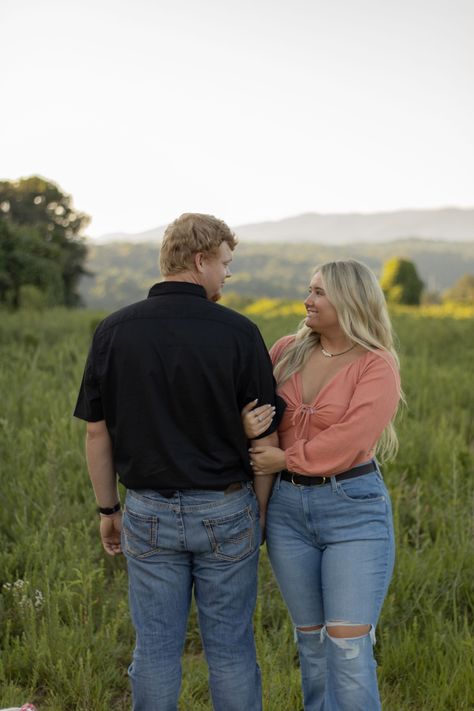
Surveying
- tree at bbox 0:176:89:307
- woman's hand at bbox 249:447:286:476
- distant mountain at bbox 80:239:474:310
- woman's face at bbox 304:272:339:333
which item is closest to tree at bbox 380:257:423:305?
tree at bbox 0:176:89:307

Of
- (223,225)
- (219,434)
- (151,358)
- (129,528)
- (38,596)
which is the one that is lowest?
(38,596)

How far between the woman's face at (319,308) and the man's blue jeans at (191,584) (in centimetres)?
67

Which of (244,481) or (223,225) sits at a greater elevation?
(223,225)

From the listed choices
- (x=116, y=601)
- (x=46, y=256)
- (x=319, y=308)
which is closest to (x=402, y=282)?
(x=46, y=256)

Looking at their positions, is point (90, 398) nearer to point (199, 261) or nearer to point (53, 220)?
point (199, 261)

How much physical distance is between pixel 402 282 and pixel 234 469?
38.2 metres

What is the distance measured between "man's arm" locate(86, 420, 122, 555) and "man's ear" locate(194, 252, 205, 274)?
66 centimetres

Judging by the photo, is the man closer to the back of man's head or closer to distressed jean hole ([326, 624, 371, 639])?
the back of man's head

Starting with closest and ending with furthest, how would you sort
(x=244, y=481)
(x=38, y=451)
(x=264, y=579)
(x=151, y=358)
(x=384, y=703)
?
(x=151, y=358)
(x=244, y=481)
(x=384, y=703)
(x=264, y=579)
(x=38, y=451)

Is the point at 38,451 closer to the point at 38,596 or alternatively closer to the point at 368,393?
the point at 38,596

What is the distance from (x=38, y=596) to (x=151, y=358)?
198 centimetres

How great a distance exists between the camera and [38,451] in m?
5.68

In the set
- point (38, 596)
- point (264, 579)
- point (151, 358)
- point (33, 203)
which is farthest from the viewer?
point (33, 203)

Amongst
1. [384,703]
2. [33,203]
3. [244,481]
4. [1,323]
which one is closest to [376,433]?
[244,481]
